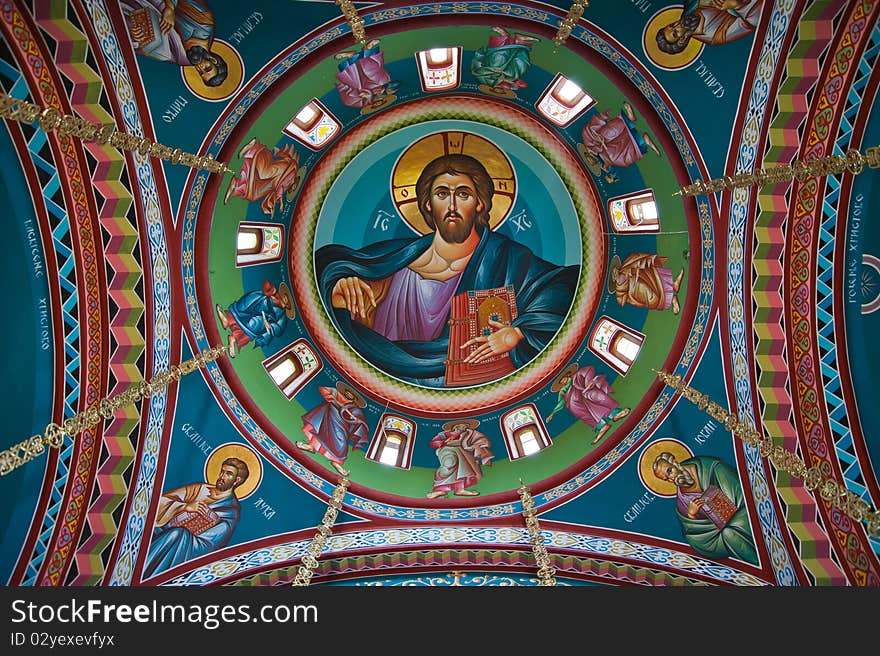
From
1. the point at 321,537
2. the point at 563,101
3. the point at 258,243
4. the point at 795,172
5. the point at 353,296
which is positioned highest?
the point at 563,101

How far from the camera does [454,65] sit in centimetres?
1226

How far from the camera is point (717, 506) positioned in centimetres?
1199

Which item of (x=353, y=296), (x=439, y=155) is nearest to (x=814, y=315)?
(x=439, y=155)

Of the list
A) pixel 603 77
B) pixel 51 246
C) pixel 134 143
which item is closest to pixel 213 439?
pixel 51 246

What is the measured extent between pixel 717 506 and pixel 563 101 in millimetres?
7148

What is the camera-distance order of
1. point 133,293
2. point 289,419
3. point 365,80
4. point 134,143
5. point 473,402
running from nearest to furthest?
point 134,143
point 133,293
point 365,80
point 289,419
point 473,402

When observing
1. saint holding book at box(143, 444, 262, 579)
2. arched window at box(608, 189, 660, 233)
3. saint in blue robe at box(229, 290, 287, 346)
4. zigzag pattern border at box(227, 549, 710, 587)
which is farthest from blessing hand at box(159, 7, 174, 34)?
zigzag pattern border at box(227, 549, 710, 587)

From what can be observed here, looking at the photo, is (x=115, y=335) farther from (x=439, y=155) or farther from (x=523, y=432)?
(x=523, y=432)

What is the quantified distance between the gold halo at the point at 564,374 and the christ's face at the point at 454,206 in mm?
3202

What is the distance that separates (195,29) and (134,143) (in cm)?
181

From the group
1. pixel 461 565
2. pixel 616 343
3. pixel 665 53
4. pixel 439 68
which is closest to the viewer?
pixel 665 53

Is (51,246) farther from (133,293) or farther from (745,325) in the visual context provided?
(745,325)

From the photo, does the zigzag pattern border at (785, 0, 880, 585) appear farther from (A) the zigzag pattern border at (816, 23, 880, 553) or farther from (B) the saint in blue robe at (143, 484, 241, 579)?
(B) the saint in blue robe at (143, 484, 241, 579)

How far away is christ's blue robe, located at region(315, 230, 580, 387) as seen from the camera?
14.3m
